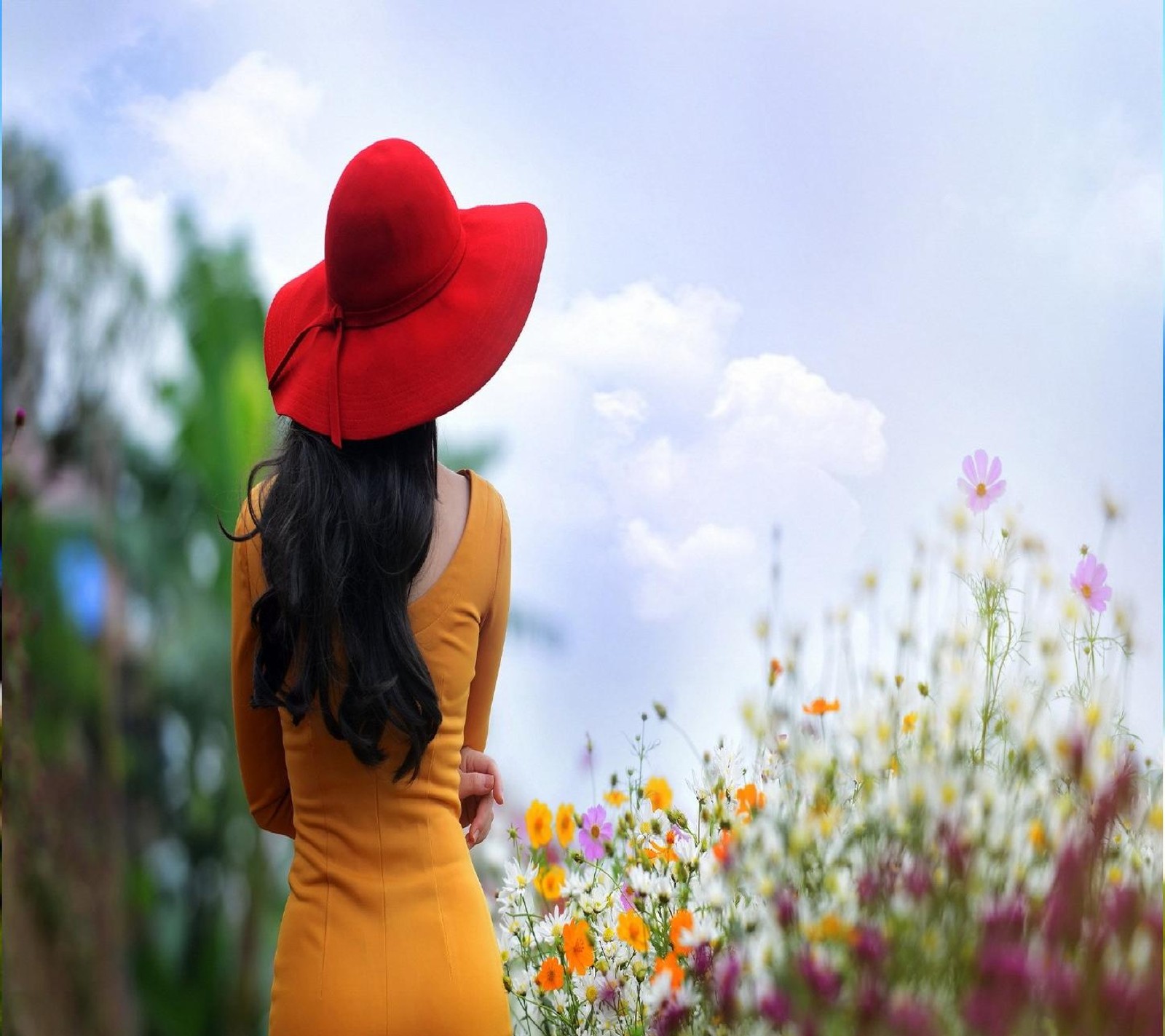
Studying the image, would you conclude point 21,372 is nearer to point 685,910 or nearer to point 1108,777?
point 685,910

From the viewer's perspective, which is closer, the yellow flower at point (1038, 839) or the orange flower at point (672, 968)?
the yellow flower at point (1038, 839)

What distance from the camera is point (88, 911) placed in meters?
2.47

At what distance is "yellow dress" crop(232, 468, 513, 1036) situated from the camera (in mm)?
1270

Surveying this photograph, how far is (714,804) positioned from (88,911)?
157cm

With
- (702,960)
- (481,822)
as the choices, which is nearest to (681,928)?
(702,960)

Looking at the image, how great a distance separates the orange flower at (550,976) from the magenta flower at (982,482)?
1009 mm

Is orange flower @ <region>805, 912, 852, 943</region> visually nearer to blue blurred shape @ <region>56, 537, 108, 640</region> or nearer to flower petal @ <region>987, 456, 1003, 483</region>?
flower petal @ <region>987, 456, 1003, 483</region>

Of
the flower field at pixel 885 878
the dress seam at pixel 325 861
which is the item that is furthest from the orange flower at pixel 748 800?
the dress seam at pixel 325 861

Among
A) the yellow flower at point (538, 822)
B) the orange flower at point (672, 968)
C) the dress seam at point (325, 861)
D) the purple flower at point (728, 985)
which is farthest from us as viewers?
the yellow flower at point (538, 822)

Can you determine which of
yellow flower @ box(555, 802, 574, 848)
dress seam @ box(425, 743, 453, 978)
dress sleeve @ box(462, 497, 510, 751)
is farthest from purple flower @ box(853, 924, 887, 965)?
yellow flower @ box(555, 802, 574, 848)

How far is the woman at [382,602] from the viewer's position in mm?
1267

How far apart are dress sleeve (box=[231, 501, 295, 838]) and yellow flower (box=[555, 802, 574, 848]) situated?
0.51 m

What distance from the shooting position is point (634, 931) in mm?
1573

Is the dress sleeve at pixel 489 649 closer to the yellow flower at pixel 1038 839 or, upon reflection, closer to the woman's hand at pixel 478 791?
the woman's hand at pixel 478 791
